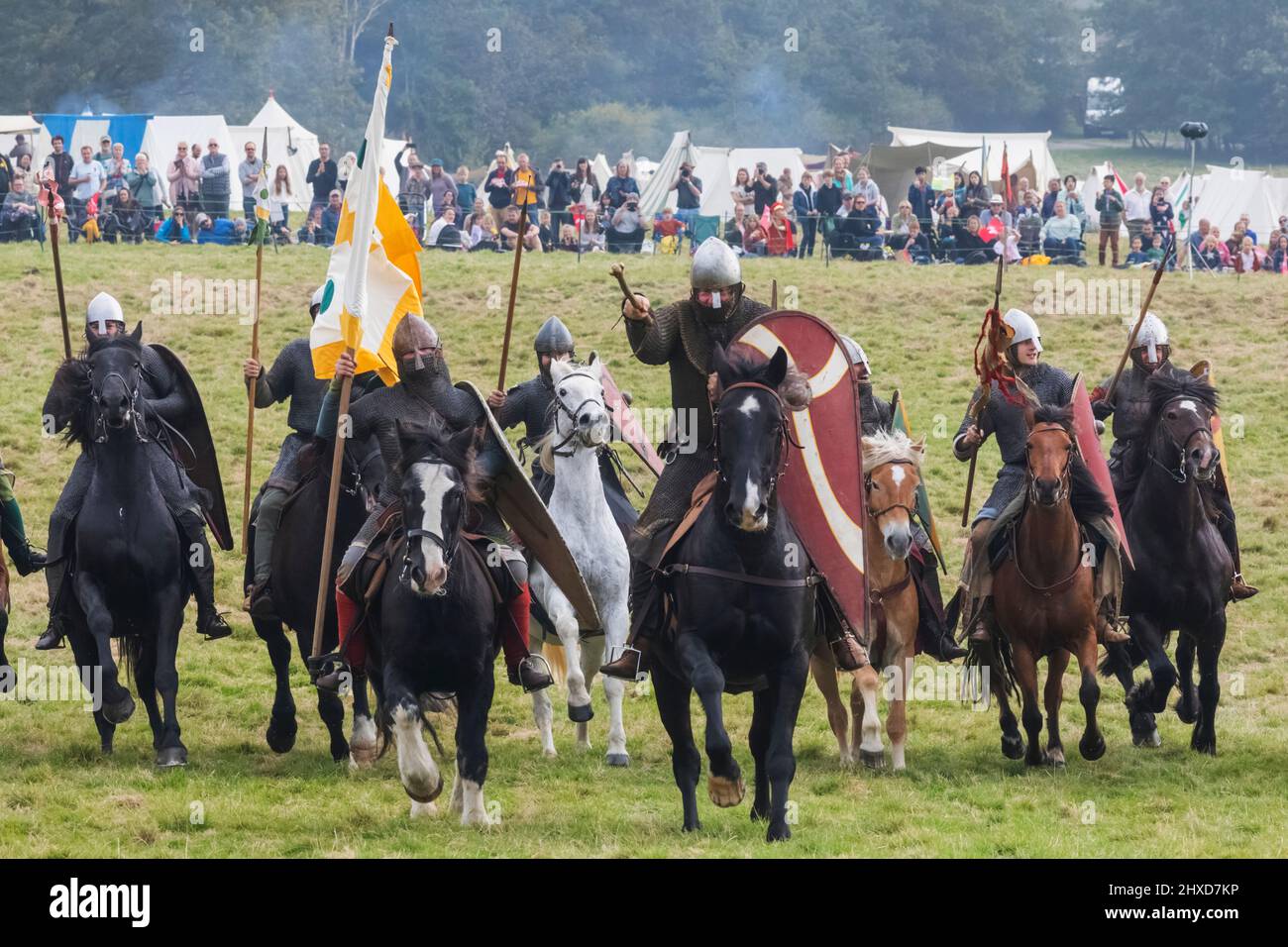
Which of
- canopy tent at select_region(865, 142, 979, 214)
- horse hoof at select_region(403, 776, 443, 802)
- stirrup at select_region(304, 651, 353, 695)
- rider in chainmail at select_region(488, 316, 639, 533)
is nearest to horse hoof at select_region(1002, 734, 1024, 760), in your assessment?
rider in chainmail at select_region(488, 316, 639, 533)

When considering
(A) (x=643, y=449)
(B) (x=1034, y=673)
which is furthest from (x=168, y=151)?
(B) (x=1034, y=673)

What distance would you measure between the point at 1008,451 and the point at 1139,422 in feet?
2.89

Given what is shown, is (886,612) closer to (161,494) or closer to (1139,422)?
(1139,422)

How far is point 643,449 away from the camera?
14727 mm

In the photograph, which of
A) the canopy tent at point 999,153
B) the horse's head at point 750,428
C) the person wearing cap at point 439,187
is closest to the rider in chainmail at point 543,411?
the horse's head at point 750,428

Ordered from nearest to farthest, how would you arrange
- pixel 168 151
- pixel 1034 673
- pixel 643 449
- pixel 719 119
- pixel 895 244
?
pixel 1034 673 < pixel 643 449 < pixel 895 244 < pixel 168 151 < pixel 719 119

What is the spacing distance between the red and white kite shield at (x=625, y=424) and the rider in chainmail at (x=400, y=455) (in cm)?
299

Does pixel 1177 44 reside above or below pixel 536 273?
above

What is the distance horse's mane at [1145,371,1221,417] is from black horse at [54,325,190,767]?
20.6 feet

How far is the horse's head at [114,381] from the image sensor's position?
11898 millimetres

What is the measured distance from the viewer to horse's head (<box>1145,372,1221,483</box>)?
12562mm
